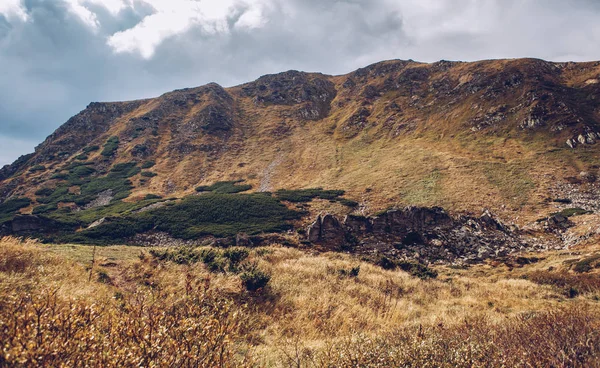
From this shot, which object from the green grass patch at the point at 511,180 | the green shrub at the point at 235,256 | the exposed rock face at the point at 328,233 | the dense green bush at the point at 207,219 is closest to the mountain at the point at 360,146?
the green grass patch at the point at 511,180

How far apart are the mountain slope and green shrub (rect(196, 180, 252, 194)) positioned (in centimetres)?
354

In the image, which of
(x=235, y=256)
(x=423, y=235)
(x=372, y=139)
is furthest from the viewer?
(x=372, y=139)

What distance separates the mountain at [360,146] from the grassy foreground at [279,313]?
2399 cm

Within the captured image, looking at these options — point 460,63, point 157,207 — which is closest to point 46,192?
point 157,207

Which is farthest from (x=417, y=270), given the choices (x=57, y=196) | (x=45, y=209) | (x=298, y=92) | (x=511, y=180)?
(x=298, y=92)

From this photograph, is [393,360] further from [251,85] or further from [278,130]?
[251,85]

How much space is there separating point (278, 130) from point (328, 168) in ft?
115

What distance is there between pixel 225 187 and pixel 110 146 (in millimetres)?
49674

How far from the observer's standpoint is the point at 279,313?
10.3m

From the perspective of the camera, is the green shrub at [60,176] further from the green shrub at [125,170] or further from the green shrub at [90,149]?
the green shrub at [90,149]

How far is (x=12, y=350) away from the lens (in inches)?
114

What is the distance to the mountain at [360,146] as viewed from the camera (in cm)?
4362

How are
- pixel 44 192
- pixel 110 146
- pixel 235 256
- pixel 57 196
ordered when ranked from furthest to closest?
1. pixel 110 146
2. pixel 44 192
3. pixel 57 196
4. pixel 235 256

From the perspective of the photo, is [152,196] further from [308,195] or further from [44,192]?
[308,195]
